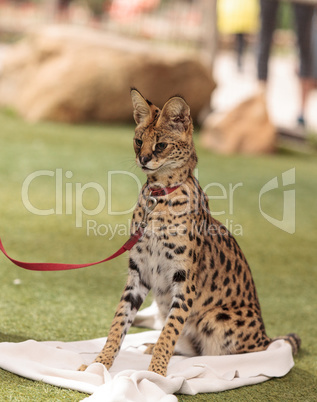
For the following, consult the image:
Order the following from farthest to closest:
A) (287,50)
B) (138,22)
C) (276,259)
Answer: (287,50) < (138,22) < (276,259)

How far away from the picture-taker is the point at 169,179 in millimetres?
3148

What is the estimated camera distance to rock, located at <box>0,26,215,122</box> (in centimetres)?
933

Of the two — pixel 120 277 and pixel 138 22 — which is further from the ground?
pixel 138 22

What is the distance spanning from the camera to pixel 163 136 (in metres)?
3.09

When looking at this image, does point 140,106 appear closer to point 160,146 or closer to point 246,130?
point 160,146

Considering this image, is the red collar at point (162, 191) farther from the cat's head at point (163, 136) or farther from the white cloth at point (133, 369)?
the white cloth at point (133, 369)

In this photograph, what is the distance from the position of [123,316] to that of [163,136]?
770mm

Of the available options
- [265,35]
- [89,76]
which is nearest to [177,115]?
[89,76]

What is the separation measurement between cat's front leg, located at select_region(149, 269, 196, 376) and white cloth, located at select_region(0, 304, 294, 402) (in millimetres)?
84

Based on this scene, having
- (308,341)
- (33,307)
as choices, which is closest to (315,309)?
(308,341)

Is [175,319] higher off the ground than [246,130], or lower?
lower

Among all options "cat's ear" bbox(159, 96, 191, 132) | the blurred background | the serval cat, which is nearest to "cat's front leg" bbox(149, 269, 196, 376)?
the serval cat

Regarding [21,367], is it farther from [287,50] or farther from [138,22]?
[287,50]

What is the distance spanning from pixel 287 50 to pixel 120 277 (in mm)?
16220
